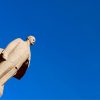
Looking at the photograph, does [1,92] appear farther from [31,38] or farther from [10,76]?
[31,38]

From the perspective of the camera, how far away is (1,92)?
19.0m

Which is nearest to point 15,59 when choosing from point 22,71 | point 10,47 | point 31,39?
point 10,47

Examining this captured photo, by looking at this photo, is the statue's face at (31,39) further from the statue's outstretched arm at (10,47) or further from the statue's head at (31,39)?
the statue's outstretched arm at (10,47)

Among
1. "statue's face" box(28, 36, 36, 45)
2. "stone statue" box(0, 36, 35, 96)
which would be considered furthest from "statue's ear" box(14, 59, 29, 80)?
"statue's face" box(28, 36, 36, 45)

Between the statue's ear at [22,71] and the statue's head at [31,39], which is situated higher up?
the statue's head at [31,39]

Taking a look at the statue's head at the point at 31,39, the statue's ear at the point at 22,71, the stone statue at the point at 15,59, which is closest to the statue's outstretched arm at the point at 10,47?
the stone statue at the point at 15,59

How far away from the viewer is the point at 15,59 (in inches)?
762

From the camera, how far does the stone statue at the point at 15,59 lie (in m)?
19.0

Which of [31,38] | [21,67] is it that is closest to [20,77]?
[21,67]

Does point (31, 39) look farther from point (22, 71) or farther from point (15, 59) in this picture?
point (15, 59)

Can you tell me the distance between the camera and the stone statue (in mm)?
18969

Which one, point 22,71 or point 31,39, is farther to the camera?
point 31,39

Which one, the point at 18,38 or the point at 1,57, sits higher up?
the point at 18,38

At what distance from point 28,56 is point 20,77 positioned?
1.06m
